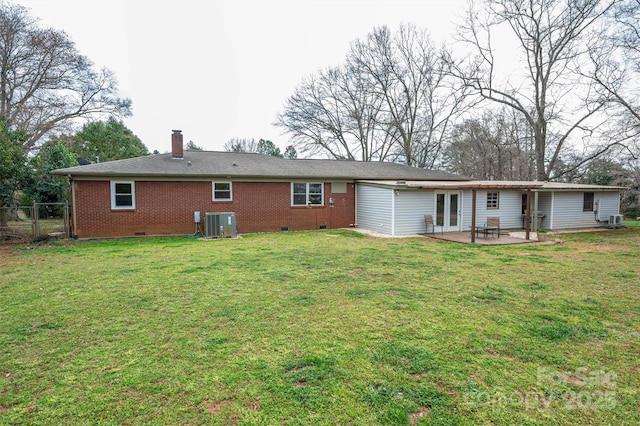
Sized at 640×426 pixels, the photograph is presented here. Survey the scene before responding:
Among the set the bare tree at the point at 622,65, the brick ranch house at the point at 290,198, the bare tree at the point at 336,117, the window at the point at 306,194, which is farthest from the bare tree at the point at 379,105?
the window at the point at 306,194

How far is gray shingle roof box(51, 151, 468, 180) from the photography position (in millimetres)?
12227

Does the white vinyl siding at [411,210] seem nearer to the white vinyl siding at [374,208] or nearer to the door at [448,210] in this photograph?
the white vinyl siding at [374,208]

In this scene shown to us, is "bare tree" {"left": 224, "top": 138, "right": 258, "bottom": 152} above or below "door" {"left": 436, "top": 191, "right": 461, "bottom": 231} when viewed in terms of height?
above

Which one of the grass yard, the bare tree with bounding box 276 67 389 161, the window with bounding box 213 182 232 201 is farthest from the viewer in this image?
the bare tree with bounding box 276 67 389 161

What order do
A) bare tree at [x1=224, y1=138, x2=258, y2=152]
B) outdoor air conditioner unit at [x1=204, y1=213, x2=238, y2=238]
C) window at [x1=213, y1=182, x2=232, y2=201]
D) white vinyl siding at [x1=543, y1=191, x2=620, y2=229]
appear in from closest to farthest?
outdoor air conditioner unit at [x1=204, y1=213, x2=238, y2=238]
window at [x1=213, y1=182, x2=232, y2=201]
white vinyl siding at [x1=543, y1=191, x2=620, y2=229]
bare tree at [x1=224, y1=138, x2=258, y2=152]

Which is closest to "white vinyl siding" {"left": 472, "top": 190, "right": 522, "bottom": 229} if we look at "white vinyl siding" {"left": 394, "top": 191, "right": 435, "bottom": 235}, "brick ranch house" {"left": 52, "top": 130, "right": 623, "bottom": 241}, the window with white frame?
"brick ranch house" {"left": 52, "top": 130, "right": 623, "bottom": 241}

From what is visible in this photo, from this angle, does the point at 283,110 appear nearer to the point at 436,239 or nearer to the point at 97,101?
the point at 97,101

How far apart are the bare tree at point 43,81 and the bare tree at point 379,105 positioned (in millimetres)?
13657

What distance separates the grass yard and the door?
711 centimetres

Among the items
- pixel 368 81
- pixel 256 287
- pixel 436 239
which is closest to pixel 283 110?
pixel 368 81

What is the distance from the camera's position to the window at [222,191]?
1364cm

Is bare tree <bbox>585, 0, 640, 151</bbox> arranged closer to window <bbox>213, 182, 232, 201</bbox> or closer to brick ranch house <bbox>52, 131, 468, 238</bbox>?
brick ranch house <bbox>52, 131, 468, 238</bbox>

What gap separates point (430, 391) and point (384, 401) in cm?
43

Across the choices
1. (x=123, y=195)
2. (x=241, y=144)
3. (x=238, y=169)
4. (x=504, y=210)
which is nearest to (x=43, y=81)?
(x=123, y=195)
